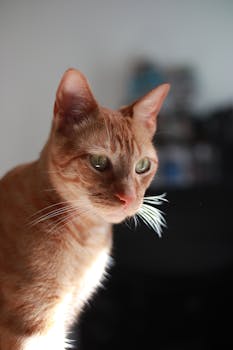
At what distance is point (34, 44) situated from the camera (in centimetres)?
146

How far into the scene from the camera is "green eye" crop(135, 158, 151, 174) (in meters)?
0.84

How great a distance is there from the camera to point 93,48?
1843mm

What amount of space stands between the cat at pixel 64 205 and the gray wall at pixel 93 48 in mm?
410

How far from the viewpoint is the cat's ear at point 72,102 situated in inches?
29.1

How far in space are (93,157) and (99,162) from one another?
15 mm

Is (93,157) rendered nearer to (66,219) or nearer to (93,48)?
(66,219)

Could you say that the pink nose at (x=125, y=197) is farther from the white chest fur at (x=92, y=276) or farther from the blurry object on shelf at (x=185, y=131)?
the blurry object on shelf at (x=185, y=131)

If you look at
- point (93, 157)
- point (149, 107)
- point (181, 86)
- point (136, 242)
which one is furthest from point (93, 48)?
point (93, 157)

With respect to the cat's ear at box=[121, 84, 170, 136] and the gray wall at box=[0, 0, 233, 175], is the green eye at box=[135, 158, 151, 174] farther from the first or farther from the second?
the gray wall at box=[0, 0, 233, 175]

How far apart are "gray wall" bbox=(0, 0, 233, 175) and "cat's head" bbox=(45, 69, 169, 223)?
438mm

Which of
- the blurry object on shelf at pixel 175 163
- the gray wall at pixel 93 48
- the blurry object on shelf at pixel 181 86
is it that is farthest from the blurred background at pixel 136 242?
the blurry object on shelf at pixel 181 86

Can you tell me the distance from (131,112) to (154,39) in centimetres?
144

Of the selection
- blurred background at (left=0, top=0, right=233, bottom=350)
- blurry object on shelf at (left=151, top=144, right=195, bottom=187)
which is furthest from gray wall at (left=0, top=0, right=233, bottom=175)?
blurry object on shelf at (left=151, top=144, right=195, bottom=187)

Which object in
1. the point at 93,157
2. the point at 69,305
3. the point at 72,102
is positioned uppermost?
the point at 72,102
